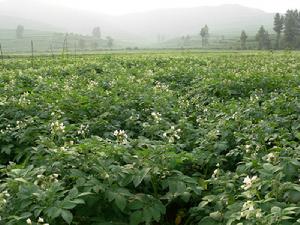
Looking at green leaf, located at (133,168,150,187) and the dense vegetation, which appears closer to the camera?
the dense vegetation

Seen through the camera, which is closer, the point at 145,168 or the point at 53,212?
the point at 53,212

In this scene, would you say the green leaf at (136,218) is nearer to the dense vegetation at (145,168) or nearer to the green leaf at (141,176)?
the dense vegetation at (145,168)

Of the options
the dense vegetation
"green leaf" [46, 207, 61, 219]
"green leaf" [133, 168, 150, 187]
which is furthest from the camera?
"green leaf" [133, 168, 150, 187]

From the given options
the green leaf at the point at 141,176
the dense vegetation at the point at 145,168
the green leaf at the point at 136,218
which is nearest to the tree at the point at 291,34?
the dense vegetation at the point at 145,168

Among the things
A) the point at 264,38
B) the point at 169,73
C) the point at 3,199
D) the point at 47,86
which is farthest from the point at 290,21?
the point at 3,199

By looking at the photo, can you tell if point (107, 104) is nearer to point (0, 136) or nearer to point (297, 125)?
point (0, 136)

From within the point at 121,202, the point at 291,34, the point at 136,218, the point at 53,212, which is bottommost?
the point at 136,218

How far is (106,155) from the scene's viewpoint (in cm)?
477

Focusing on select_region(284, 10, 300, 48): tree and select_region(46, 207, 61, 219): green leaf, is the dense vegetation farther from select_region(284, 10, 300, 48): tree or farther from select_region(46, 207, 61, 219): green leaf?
select_region(284, 10, 300, 48): tree

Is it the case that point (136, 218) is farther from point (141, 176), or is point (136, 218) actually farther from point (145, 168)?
point (145, 168)

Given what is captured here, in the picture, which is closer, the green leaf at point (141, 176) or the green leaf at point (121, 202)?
the green leaf at point (121, 202)

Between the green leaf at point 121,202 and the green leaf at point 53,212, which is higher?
the green leaf at point 53,212

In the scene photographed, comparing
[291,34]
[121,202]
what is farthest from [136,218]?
[291,34]

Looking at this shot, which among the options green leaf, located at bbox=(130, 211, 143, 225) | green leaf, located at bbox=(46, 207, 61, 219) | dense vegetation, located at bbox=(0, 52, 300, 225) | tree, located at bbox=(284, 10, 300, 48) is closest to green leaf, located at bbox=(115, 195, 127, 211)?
dense vegetation, located at bbox=(0, 52, 300, 225)
